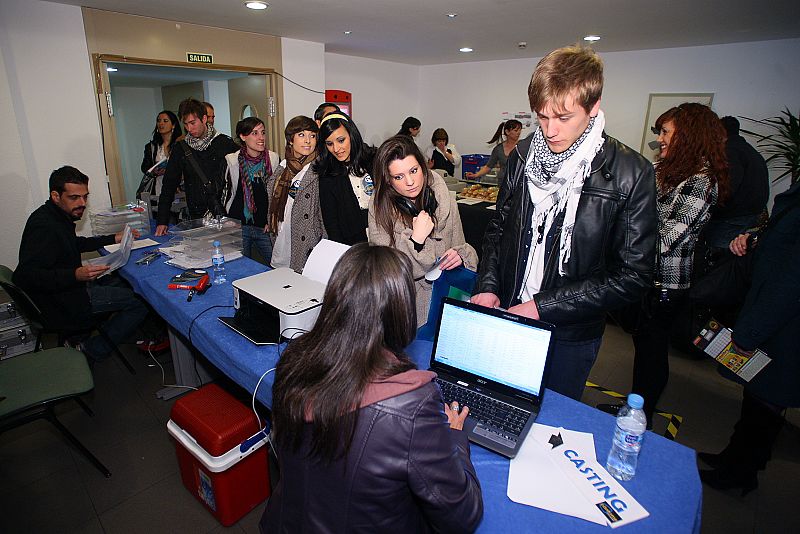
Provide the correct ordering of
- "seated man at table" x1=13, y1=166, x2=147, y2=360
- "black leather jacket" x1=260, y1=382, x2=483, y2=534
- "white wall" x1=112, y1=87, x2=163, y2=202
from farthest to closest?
"white wall" x1=112, y1=87, x2=163, y2=202, "seated man at table" x1=13, y1=166, x2=147, y2=360, "black leather jacket" x1=260, y1=382, x2=483, y2=534

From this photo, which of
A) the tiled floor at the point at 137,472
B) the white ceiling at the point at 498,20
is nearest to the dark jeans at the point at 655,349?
the tiled floor at the point at 137,472

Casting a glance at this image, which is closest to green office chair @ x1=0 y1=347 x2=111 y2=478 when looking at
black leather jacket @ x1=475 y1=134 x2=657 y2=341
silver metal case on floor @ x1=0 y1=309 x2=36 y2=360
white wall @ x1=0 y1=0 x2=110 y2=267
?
silver metal case on floor @ x1=0 y1=309 x2=36 y2=360

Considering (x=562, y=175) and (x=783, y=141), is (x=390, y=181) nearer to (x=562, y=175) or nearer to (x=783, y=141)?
(x=562, y=175)

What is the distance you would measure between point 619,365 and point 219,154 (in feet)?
11.7

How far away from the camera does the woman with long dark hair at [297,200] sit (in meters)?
2.79

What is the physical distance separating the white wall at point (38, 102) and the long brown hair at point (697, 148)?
4.57 metres

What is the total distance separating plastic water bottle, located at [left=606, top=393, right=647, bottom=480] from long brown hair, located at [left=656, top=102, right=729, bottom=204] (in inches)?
62.0

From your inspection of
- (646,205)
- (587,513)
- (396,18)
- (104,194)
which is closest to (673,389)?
(646,205)

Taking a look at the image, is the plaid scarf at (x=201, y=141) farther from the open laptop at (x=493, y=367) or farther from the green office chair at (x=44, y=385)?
the open laptop at (x=493, y=367)

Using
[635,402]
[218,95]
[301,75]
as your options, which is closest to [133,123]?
[218,95]

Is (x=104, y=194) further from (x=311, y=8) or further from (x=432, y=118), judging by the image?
(x=432, y=118)

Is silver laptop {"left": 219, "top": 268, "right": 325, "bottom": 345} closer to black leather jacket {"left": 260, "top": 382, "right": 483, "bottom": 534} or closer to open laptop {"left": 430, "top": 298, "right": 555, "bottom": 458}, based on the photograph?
open laptop {"left": 430, "top": 298, "right": 555, "bottom": 458}

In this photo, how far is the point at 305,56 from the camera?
17.7ft

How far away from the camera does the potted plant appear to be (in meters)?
4.45
